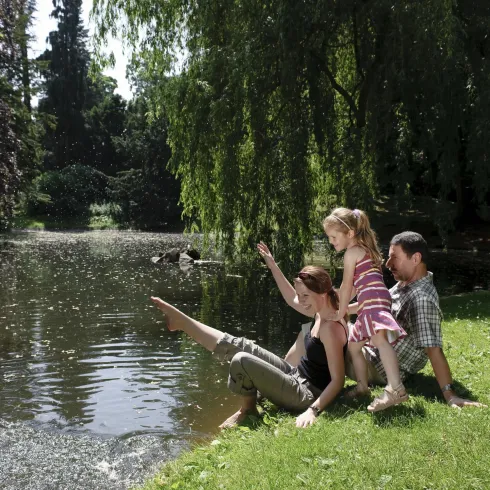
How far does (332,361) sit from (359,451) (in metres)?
1.13

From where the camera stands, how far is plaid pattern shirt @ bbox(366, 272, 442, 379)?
5062 mm

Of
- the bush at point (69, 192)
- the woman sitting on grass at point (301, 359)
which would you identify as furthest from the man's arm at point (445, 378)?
the bush at point (69, 192)

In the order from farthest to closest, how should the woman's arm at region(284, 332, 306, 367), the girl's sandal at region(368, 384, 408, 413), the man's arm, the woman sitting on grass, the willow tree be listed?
1. the willow tree
2. the woman's arm at region(284, 332, 306, 367)
3. the woman sitting on grass
4. the man's arm
5. the girl's sandal at region(368, 384, 408, 413)

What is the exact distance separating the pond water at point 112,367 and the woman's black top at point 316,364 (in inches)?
51.4

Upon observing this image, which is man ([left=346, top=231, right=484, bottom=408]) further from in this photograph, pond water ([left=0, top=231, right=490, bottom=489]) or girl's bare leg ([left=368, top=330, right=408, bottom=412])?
pond water ([left=0, top=231, right=490, bottom=489])

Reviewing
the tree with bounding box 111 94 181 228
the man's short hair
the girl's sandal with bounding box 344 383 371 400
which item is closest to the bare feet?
the girl's sandal with bounding box 344 383 371 400

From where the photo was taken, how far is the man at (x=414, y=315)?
16.5ft

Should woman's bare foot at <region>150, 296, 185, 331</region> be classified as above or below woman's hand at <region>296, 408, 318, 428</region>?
above

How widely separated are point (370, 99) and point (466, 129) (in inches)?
104

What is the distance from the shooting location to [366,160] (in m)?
12.7

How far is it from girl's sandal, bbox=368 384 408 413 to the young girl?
0.70ft

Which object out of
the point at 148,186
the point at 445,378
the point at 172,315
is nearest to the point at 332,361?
the point at 445,378

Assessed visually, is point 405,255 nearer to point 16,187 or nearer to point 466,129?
point 466,129

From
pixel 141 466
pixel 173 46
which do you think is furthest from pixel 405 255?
pixel 173 46
